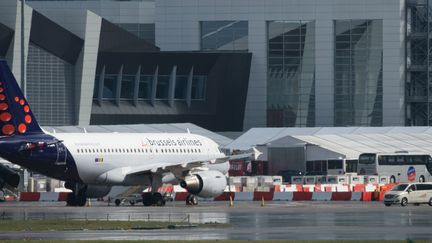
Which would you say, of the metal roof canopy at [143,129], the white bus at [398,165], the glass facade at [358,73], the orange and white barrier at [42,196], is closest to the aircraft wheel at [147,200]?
the orange and white barrier at [42,196]

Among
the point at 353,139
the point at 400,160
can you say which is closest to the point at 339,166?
the point at 400,160

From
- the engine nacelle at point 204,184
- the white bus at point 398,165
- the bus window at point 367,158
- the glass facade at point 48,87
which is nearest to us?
the engine nacelle at point 204,184

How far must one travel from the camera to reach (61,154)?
79.6 meters

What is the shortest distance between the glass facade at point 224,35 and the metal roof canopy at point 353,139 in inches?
892

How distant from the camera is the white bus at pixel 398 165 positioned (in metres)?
119

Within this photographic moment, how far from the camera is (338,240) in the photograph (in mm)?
47875

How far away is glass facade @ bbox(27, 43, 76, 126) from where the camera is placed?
133 metres

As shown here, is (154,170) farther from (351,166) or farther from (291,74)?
(291,74)

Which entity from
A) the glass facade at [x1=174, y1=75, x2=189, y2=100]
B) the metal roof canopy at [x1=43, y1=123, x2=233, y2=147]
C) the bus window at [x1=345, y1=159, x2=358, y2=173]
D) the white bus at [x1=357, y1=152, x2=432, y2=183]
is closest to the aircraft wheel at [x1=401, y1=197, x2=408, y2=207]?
the white bus at [x1=357, y1=152, x2=432, y2=183]

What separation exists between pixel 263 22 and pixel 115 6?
2344 centimetres

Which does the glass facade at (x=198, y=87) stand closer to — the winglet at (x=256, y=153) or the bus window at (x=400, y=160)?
the winglet at (x=256, y=153)

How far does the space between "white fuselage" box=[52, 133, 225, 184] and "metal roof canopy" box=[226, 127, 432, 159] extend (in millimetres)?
36307

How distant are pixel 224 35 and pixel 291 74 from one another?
9027 mm

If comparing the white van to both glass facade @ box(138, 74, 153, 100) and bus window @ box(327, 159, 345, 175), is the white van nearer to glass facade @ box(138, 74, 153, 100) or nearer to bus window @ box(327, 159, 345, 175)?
bus window @ box(327, 159, 345, 175)
